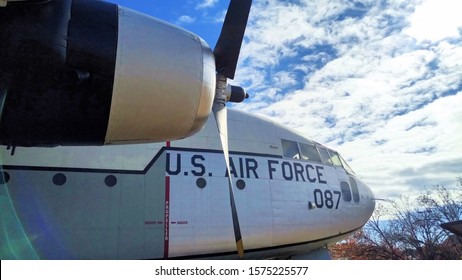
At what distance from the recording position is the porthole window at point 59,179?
4867 millimetres

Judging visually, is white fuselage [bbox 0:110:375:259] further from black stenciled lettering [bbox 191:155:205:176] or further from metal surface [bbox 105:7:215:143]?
metal surface [bbox 105:7:215:143]

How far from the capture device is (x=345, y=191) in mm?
7176

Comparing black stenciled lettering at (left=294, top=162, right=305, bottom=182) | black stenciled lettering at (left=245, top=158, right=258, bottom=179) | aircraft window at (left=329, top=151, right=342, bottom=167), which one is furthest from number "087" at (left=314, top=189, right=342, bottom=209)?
black stenciled lettering at (left=245, top=158, right=258, bottom=179)

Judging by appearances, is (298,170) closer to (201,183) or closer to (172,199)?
(201,183)

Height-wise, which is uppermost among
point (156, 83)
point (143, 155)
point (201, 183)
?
point (143, 155)

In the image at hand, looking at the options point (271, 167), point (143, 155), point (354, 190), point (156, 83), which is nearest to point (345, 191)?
point (354, 190)

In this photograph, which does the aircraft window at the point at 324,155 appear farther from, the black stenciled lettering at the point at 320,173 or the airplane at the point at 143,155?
the black stenciled lettering at the point at 320,173

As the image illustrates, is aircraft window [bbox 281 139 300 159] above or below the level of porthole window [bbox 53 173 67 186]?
above

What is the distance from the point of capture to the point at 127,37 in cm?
261

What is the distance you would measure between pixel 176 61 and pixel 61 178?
3.00 metres

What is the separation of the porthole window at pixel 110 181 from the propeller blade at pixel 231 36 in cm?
245

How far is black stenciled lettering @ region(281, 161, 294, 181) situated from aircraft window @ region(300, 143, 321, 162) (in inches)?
20.1

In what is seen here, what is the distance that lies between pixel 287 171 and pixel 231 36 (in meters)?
3.45

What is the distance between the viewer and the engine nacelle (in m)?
2.39
